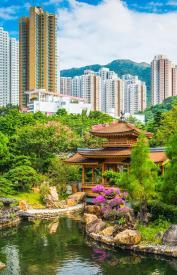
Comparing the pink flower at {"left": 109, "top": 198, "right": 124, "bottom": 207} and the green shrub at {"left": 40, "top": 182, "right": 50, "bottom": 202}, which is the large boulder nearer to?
the pink flower at {"left": 109, "top": 198, "right": 124, "bottom": 207}

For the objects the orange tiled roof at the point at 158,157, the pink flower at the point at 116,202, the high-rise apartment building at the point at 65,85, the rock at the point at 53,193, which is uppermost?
the high-rise apartment building at the point at 65,85

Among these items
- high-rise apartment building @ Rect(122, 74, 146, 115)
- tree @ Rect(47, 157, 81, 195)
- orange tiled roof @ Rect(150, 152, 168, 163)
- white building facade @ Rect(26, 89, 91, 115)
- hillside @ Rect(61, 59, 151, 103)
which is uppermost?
hillside @ Rect(61, 59, 151, 103)

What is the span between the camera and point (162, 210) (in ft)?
54.9

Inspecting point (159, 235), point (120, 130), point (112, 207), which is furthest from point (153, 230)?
point (120, 130)

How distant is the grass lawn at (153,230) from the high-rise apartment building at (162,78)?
10099 cm

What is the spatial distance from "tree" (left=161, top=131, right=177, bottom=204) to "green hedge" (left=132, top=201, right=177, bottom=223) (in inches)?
24.8

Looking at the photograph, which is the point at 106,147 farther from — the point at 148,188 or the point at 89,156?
the point at 148,188

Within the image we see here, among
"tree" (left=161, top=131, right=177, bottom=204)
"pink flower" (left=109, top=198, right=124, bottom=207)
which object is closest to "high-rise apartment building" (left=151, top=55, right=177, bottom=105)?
"pink flower" (left=109, top=198, right=124, bottom=207)

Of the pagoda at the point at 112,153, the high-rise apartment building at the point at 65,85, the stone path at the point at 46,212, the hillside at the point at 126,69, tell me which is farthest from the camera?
the hillside at the point at 126,69

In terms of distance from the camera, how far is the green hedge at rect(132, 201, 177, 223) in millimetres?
16297

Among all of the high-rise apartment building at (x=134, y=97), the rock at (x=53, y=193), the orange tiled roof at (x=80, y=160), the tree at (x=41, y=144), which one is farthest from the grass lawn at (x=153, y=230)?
the high-rise apartment building at (x=134, y=97)

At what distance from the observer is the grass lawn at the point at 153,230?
14995 mm

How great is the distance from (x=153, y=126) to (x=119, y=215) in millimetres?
20179

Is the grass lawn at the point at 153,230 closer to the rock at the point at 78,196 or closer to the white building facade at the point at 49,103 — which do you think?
the rock at the point at 78,196
